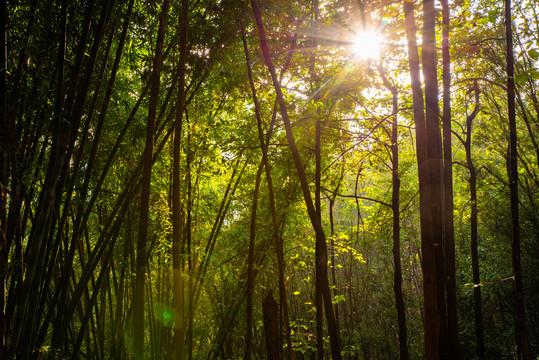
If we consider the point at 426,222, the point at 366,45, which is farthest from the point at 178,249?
the point at 366,45

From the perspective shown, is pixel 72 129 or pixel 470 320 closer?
pixel 72 129

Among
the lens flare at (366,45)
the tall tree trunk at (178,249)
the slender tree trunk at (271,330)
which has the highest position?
the lens flare at (366,45)

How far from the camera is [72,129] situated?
1.90 meters

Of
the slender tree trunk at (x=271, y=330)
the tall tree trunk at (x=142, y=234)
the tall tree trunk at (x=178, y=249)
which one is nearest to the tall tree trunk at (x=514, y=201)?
the slender tree trunk at (x=271, y=330)

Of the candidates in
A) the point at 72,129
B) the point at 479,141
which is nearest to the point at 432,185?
the point at 72,129

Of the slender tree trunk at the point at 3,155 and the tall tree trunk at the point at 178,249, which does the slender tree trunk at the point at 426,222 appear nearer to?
the tall tree trunk at the point at 178,249

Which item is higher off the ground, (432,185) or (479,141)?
(479,141)

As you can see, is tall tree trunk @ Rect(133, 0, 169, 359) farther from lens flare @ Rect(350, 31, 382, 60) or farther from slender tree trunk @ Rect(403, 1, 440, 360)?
lens flare @ Rect(350, 31, 382, 60)

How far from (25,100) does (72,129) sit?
0.58 m

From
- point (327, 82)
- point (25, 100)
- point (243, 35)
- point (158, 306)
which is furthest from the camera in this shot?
point (158, 306)

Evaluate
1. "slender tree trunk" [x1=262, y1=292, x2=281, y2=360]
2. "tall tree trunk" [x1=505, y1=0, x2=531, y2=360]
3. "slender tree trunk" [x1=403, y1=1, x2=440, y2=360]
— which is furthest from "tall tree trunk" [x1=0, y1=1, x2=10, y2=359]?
"tall tree trunk" [x1=505, y1=0, x2=531, y2=360]

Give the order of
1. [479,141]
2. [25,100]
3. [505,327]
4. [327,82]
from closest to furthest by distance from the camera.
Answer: [25,100] → [327,82] → [479,141] → [505,327]

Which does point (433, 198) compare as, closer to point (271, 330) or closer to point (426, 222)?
point (426, 222)

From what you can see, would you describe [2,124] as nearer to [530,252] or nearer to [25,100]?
[25,100]
